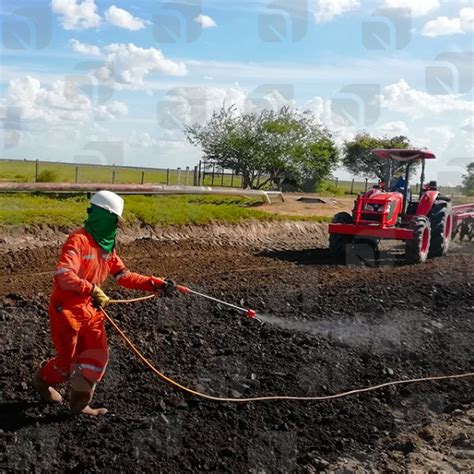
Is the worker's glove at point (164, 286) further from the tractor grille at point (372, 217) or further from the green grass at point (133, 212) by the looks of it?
the green grass at point (133, 212)

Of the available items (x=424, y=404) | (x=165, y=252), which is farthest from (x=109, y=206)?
(x=165, y=252)

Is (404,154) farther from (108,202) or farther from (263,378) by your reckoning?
(108,202)

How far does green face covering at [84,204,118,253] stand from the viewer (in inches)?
226

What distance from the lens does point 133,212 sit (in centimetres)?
1731

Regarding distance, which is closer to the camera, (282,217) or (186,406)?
(186,406)

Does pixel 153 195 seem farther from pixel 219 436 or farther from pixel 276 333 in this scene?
pixel 219 436

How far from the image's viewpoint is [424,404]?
7043 mm

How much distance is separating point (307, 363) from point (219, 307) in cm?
226

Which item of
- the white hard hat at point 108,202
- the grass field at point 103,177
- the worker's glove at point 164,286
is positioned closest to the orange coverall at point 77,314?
the white hard hat at point 108,202

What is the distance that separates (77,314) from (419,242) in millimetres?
10429

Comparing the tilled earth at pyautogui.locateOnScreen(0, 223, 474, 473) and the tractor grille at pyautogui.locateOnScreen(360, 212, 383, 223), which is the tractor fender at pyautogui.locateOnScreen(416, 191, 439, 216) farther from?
the tilled earth at pyautogui.locateOnScreen(0, 223, 474, 473)

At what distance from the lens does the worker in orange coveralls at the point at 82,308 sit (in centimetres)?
553

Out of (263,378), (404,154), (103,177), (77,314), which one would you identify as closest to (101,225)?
(77,314)

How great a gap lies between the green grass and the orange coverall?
9665 mm
